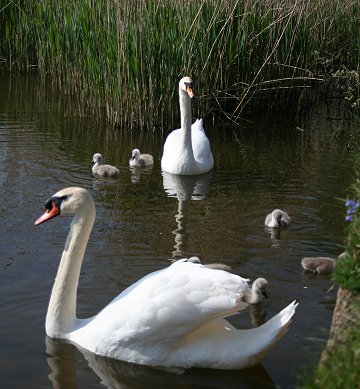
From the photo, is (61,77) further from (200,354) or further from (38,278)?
(200,354)

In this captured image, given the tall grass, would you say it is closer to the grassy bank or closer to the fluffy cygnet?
the fluffy cygnet

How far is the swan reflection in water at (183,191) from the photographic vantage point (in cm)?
844

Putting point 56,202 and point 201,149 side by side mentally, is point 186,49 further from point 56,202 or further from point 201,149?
point 56,202

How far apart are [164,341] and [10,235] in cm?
303

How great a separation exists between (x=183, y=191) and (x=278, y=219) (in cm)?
206

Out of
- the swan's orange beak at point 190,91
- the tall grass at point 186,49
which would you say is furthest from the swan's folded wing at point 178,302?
the tall grass at point 186,49

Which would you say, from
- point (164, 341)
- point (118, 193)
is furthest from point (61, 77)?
point (164, 341)

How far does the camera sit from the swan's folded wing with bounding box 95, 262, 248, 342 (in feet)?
17.4

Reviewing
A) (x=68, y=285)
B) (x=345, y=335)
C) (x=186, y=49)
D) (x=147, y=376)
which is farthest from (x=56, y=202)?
(x=186, y=49)

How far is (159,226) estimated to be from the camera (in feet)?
28.2

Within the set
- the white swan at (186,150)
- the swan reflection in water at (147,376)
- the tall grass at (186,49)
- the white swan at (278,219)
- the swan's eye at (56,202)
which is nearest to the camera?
the swan reflection in water at (147,376)

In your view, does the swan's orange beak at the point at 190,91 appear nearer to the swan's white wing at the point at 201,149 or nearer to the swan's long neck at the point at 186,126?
the swan's long neck at the point at 186,126

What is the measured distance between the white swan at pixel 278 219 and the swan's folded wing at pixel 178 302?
2804mm

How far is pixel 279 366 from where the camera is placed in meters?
5.59
